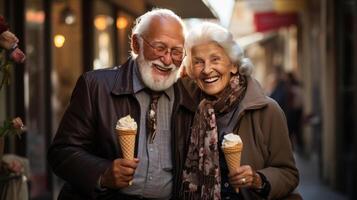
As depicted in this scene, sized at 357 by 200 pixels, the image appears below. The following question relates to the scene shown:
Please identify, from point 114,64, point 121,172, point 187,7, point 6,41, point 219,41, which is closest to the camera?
point 121,172

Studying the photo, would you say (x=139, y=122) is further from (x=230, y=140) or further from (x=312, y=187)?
(x=312, y=187)

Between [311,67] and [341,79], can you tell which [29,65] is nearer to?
[341,79]

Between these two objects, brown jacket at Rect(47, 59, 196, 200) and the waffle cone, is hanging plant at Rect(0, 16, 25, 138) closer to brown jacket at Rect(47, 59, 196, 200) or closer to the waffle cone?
brown jacket at Rect(47, 59, 196, 200)

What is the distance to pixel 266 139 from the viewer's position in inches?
176

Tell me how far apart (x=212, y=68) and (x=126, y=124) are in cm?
67

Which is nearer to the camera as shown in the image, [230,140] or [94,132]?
[230,140]

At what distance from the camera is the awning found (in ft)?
20.7

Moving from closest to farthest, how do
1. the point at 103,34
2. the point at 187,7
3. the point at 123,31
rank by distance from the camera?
the point at 187,7, the point at 103,34, the point at 123,31

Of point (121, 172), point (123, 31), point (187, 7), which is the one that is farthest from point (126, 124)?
point (123, 31)

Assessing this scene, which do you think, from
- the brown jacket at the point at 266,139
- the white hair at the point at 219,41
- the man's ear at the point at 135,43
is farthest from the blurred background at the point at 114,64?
the brown jacket at the point at 266,139

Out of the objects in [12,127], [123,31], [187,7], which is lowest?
[12,127]

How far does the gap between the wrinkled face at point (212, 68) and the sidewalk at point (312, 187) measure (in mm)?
8044

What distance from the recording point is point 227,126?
14.6 ft

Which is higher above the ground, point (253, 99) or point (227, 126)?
point (253, 99)
